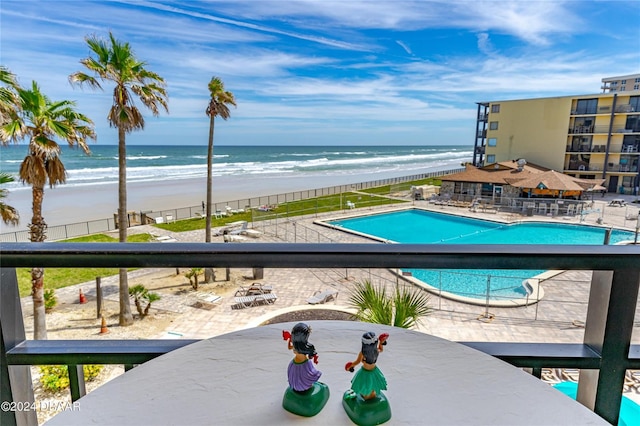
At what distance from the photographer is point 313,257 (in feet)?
2.51

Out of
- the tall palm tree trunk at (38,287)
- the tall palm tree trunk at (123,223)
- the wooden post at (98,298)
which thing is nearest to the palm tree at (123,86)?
the tall palm tree trunk at (123,223)

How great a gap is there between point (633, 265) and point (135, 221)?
1649cm

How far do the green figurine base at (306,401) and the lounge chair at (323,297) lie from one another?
19.9 feet

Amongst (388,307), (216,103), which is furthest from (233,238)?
(388,307)

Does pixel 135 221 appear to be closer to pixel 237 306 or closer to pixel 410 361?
pixel 237 306

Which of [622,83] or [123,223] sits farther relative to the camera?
[622,83]

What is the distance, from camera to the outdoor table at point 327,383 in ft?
2.05

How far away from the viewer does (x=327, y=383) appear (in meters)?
0.71

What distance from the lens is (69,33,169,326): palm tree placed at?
22.7ft

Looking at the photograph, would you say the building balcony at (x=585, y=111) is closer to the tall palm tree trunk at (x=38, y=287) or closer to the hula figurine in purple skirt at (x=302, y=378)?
the tall palm tree trunk at (x=38, y=287)

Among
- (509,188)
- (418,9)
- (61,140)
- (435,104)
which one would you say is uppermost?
(435,104)

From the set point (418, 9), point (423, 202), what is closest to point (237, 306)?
point (418, 9)

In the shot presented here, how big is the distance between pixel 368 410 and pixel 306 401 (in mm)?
103

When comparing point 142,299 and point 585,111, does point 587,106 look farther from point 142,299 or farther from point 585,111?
point 142,299
